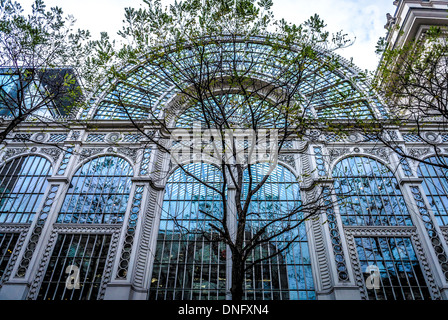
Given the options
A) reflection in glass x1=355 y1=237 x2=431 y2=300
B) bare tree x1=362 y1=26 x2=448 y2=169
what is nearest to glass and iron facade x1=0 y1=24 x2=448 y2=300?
reflection in glass x1=355 y1=237 x2=431 y2=300

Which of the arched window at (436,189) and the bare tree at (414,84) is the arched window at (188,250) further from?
the arched window at (436,189)

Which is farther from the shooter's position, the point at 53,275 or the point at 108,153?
the point at 108,153

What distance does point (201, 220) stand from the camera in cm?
1318

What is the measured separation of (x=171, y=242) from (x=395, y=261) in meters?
9.39

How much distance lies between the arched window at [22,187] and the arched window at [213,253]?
6300 mm

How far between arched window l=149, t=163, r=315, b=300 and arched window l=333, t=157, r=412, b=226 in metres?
2.26

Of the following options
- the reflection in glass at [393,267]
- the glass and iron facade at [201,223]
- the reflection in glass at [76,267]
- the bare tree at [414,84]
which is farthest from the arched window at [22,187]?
the reflection in glass at [393,267]

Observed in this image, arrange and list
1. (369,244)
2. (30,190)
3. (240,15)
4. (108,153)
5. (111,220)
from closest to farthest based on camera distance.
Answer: (240,15)
(369,244)
(111,220)
(30,190)
(108,153)

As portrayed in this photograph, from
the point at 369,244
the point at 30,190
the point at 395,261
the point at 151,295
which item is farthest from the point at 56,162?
the point at 395,261

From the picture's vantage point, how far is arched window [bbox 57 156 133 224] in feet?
43.4

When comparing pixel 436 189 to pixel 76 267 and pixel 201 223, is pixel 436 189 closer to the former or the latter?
pixel 201 223

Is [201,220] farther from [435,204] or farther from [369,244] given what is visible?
[435,204]

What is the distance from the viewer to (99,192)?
14.0 meters

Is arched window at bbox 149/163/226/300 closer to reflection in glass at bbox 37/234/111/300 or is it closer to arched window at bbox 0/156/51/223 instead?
reflection in glass at bbox 37/234/111/300
